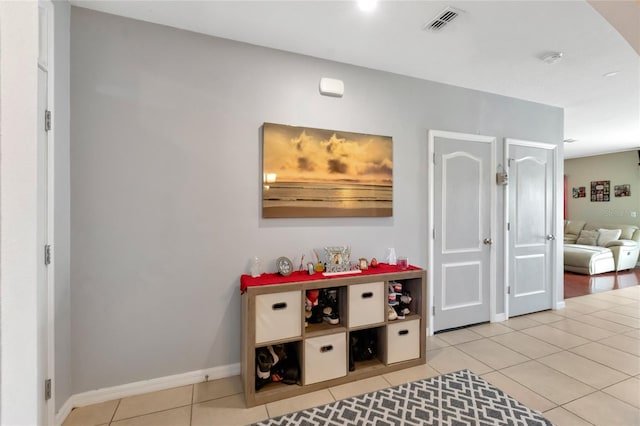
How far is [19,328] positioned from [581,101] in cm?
505

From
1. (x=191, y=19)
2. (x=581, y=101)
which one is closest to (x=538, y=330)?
(x=581, y=101)

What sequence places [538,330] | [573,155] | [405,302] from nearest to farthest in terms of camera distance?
[405,302] < [538,330] < [573,155]

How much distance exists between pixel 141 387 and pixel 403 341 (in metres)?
1.99

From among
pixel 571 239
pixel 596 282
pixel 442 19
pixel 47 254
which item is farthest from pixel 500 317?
pixel 571 239

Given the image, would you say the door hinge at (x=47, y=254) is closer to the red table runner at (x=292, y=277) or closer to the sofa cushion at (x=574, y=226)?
the red table runner at (x=292, y=277)

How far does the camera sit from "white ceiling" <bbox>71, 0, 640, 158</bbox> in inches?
76.9

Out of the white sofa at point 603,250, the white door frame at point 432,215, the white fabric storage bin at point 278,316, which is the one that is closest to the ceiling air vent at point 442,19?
the white door frame at point 432,215

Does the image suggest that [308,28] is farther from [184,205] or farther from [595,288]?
[595,288]

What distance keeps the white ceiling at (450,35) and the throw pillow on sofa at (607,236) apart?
14.2 ft

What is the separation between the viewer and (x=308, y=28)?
2184mm

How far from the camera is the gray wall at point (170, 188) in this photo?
198 cm

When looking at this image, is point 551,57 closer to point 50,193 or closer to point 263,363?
point 263,363

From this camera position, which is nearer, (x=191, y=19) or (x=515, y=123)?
(x=191, y=19)

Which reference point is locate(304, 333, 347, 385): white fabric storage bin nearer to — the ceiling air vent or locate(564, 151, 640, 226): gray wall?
the ceiling air vent
